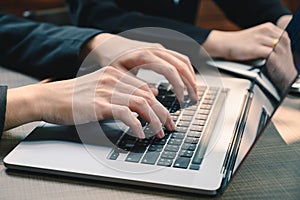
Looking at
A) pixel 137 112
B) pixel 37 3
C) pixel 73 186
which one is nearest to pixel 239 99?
pixel 137 112

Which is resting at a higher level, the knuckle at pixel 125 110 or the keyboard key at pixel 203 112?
the knuckle at pixel 125 110

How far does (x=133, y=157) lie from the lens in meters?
0.62

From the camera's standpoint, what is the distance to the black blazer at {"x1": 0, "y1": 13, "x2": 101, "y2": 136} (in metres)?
0.89

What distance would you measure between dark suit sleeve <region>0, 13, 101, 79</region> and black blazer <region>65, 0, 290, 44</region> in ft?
0.54

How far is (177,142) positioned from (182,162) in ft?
0.18

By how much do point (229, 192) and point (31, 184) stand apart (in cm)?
23

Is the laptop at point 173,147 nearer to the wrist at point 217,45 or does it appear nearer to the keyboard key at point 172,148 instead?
the keyboard key at point 172,148

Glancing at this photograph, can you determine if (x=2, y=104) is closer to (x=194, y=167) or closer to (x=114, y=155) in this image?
(x=114, y=155)

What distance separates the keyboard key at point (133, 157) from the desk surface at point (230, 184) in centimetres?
4

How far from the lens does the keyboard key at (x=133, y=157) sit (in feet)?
2.00

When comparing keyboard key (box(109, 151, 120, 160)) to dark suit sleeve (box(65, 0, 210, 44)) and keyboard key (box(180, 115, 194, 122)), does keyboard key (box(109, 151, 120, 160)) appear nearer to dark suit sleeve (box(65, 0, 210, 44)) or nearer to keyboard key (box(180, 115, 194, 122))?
keyboard key (box(180, 115, 194, 122))

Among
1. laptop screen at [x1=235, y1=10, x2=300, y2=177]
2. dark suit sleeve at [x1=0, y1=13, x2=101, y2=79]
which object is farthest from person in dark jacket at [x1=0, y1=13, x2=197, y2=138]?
laptop screen at [x1=235, y1=10, x2=300, y2=177]

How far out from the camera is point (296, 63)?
64 cm

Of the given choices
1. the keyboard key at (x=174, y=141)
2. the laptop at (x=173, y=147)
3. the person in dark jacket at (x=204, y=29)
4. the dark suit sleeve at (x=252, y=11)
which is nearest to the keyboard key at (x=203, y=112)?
the laptop at (x=173, y=147)
